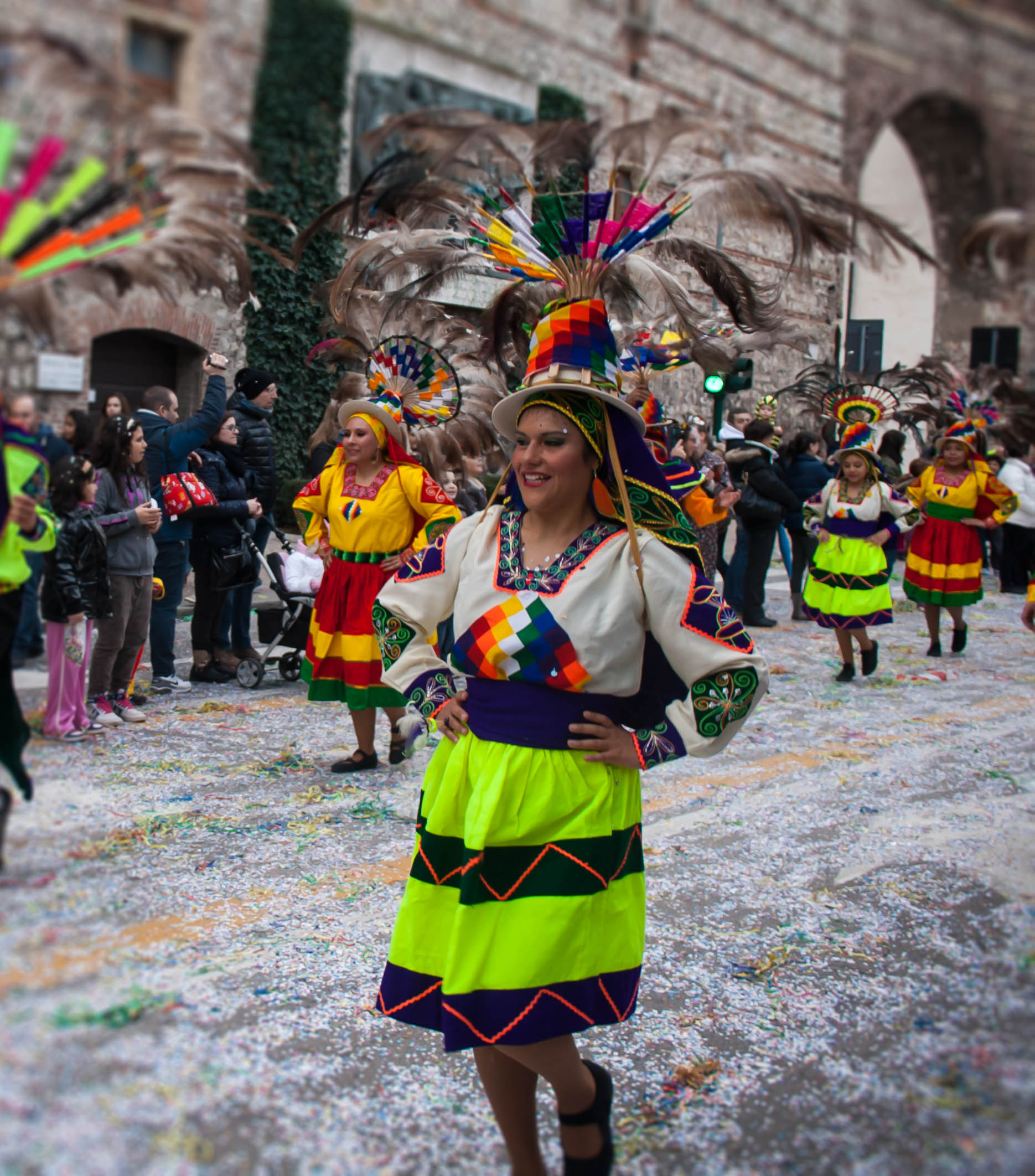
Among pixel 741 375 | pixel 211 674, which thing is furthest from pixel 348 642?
pixel 741 375

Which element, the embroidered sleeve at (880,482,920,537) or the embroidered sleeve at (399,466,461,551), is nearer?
the embroidered sleeve at (399,466,461,551)

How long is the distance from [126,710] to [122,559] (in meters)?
0.88

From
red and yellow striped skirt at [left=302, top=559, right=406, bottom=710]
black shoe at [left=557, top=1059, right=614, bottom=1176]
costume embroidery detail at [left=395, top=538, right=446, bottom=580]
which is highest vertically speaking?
costume embroidery detail at [left=395, top=538, right=446, bottom=580]

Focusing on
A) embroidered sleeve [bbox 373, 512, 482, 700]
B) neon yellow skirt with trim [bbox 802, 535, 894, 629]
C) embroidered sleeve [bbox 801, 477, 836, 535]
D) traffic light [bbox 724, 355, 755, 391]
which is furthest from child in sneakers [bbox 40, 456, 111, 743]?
embroidered sleeve [bbox 801, 477, 836, 535]

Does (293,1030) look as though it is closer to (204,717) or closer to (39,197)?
(39,197)

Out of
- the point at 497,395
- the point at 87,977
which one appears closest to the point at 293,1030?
the point at 87,977

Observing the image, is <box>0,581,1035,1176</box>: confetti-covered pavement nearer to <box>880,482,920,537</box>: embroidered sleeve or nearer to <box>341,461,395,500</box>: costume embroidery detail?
<box>341,461,395,500</box>: costume embroidery detail

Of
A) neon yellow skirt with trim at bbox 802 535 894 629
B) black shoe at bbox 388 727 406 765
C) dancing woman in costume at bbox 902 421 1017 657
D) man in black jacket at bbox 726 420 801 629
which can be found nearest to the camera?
black shoe at bbox 388 727 406 765

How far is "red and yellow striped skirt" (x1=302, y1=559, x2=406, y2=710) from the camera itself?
5289 millimetres

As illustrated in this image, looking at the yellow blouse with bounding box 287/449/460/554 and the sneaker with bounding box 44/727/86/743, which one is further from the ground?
the yellow blouse with bounding box 287/449/460/554

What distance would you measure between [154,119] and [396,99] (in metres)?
0.48

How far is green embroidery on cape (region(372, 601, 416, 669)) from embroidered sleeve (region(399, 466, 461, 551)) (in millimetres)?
2409

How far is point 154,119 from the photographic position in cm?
144

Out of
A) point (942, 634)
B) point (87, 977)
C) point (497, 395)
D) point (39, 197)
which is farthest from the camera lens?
point (942, 634)
